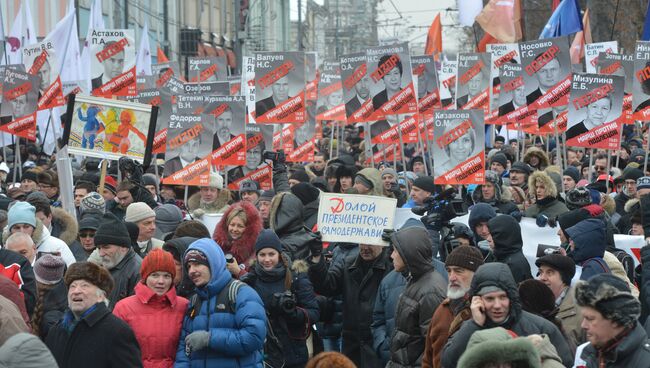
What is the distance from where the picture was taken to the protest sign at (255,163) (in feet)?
46.8

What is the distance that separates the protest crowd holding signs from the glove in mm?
17

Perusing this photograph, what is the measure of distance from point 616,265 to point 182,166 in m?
6.39

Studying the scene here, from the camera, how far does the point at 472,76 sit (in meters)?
19.1

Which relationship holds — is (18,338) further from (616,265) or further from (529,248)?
(529,248)

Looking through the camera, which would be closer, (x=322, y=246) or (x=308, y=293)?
(x=308, y=293)

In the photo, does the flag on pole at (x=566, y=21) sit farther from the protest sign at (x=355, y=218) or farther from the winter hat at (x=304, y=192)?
the protest sign at (x=355, y=218)

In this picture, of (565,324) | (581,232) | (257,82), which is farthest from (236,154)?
(565,324)

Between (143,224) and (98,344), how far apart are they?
115 inches

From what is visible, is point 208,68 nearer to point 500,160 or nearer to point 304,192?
point 500,160

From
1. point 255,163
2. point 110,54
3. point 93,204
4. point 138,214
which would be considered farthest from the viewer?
point 110,54

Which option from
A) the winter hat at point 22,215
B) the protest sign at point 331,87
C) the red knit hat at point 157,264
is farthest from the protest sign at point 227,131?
the protest sign at point 331,87

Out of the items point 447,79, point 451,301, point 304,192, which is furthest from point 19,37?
point 451,301

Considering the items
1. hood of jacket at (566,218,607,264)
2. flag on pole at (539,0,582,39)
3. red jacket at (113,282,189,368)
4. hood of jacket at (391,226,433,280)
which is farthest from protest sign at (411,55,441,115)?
red jacket at (113,282,189,368)

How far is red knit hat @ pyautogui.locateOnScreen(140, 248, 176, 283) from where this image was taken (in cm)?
647
